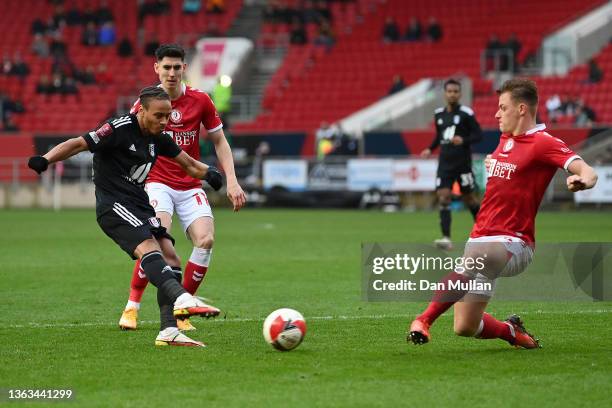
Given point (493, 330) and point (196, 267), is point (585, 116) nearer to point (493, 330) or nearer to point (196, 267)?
point (196, 267)

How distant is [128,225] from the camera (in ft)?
26.8

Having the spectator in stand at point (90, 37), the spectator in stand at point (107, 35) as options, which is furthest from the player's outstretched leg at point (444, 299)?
the spectator in stand at point (90, 37)

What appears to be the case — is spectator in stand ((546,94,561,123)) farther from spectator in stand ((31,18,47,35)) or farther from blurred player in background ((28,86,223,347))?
blurred player in background ((28,86,223,347))

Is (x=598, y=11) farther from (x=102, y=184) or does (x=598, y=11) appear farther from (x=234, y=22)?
(x=102, y=184)

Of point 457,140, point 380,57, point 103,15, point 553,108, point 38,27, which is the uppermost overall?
point 103,15

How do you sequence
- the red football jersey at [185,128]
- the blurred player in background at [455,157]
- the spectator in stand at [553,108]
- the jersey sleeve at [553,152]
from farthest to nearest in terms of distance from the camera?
the spectator in stand at [553,108] < the blurred player in background at [455,157] < the red football jersey at [185,128] < the jersey sleeve at [553,152]

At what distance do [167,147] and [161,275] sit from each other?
109 cm

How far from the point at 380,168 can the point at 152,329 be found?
23205mm

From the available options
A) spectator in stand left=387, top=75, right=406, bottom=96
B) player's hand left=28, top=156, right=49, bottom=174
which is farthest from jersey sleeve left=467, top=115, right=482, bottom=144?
spectator in stand left=387, top=75, right=406, bottom=96

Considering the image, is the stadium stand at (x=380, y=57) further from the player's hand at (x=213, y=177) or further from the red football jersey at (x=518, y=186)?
the red football jersey at (x=518, y=186)

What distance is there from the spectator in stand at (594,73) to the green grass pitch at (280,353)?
20.3m

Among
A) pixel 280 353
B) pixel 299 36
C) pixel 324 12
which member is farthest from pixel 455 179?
pixel 324 12

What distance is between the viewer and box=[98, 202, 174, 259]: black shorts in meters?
8.12

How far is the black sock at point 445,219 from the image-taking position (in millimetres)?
16797
